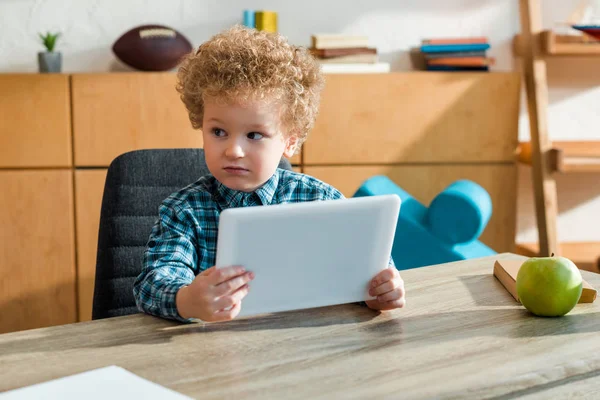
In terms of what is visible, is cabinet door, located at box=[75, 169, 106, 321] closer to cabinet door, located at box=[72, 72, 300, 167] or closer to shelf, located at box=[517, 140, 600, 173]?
cabinet door, located at box=[72, 72, 300, 167]

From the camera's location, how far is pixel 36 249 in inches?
122

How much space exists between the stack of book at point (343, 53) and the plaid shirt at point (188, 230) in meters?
1.79

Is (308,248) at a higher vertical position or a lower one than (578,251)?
higher

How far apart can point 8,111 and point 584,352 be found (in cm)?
254

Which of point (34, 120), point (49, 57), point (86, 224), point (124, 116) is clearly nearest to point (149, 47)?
point (124, 116)

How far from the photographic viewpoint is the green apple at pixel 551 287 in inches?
48.3

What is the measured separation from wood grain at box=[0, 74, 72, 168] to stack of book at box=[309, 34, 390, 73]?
101 cm

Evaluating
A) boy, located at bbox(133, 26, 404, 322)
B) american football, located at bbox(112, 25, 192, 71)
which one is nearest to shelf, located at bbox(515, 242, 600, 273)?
american football, located at bbox(112, 25, 192, 71)

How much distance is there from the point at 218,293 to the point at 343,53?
228 centimetres

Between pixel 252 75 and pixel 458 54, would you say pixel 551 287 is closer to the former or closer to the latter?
pixel 252 75

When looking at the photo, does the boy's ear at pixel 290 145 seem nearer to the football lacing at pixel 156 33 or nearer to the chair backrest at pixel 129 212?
the chair backrest at pixel 129 212

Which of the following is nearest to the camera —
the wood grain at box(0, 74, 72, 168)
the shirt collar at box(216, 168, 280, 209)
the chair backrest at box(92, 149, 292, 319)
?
the shirt collar at box(216, 168, 280, 209)

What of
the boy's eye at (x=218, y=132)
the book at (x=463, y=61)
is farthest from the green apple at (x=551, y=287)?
the book at (x=463, y=61)

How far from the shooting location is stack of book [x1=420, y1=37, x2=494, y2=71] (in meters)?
3.35
